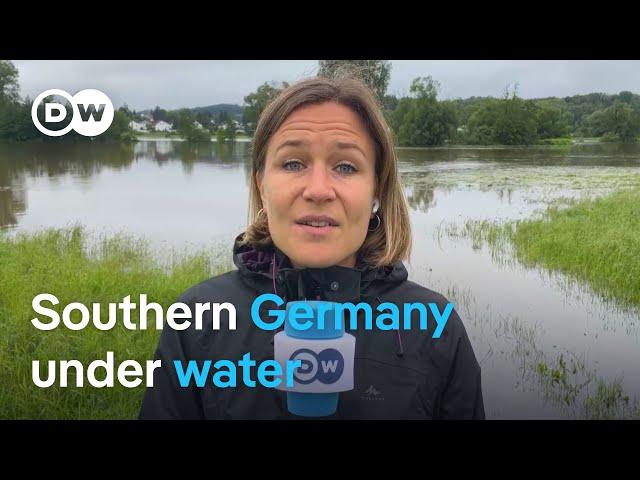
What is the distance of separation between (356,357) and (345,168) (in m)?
0.48

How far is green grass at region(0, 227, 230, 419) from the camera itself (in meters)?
2.91

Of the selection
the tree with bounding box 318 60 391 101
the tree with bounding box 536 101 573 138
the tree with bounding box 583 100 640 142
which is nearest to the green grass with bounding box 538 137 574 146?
the tree with bounding box 536 101 573 138

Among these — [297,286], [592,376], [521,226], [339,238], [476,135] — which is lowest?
[592,376]

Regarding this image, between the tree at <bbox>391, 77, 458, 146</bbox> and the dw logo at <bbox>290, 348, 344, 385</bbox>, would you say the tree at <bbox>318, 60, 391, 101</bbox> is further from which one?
the tree at <bbox>391, 77, 458, 146</bbox>

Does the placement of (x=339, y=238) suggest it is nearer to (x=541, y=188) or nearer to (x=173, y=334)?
(x=173, y=334)

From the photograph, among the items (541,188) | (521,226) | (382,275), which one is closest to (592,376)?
(382,275)

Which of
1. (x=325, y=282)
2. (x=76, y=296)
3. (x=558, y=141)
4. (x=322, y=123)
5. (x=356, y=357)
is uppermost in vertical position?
(x=558, y=141)

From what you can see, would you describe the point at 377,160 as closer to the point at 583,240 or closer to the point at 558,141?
the point at 583,240

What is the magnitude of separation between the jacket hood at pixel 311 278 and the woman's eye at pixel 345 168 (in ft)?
0.82

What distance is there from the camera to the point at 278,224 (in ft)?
4.77

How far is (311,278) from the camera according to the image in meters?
1.47

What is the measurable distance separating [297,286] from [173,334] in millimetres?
340

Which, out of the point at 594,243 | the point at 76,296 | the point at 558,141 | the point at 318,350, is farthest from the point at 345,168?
the point at 558,141

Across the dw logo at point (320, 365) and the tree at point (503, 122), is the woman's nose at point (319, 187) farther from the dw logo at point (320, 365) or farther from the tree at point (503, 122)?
the tree at point (503, 122)
